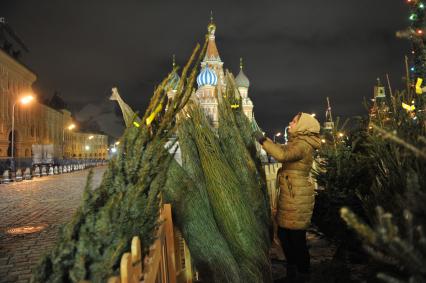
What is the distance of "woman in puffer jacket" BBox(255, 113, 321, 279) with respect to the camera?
399cm

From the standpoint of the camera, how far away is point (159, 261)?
297 centimetres

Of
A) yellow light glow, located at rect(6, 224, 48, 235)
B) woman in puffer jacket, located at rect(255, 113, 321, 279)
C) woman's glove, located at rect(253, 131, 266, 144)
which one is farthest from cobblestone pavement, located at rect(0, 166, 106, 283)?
woman in puffer jacket, located at rect(255, 113, 321, 279)

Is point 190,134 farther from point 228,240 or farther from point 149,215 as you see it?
point 149,215

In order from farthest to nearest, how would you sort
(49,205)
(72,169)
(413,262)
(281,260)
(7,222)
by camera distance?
(72,169) < (49,205) < (7,222) < (281,260) < (413,262)

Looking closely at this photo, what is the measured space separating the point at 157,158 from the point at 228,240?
1.48 metres

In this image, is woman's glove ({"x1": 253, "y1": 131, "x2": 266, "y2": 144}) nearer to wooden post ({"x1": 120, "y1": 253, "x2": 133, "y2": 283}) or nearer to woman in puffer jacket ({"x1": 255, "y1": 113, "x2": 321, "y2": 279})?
woman in puffer jacket ({"x1": 255, "y1": 113, "x2": 321, "y2": 279})

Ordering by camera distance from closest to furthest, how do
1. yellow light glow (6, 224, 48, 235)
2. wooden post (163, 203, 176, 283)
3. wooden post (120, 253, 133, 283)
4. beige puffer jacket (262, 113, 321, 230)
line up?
wooden post (120, 253, 133, 283) < wooden post (163, 203, 176, 283) < beige puffer jacket (262, 113, 321, 230) < yellow light glow (6, 224, 48, 235)

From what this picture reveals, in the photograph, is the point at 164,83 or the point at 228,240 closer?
the point at 164,83

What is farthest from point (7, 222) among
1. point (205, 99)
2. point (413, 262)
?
point (205, 99)

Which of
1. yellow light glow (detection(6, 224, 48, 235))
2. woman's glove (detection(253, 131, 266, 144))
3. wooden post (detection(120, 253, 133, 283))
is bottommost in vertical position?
yellow light glow (detection(6, 224, 48, 235))

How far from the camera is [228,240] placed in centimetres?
370

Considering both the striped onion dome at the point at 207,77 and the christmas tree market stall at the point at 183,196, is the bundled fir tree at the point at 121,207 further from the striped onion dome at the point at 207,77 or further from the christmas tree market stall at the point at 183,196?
the striped onion dome at the point at 207,77

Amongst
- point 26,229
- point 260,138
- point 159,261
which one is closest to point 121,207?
point 159,261

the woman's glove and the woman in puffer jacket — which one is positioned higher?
the woman's glove
